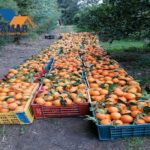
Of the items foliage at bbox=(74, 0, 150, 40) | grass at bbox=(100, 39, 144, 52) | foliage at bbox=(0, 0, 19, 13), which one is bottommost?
grass at bbox=(100, 39, 144, 52)

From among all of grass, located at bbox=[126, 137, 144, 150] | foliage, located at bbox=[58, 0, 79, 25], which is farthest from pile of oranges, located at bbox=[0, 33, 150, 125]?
foliage, located at bbox=[58, 0, 79, 25]

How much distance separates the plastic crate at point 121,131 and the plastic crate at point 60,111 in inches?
28.6

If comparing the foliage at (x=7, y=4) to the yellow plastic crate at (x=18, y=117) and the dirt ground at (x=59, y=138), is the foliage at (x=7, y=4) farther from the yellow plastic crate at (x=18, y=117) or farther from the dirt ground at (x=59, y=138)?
the dirt ground at (x=59, y=138)

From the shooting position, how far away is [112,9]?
7.18 metres

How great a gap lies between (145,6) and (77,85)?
329 cm

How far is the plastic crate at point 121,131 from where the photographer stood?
328cm

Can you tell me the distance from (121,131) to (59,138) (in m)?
0.95

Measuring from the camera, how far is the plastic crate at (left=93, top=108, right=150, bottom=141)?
328 cm

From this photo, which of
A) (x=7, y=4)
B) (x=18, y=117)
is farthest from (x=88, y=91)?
(x=7, y=4)

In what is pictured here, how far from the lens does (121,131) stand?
334 centimetres

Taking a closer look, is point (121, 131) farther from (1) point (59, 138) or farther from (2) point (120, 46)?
(2) point (120, 46)

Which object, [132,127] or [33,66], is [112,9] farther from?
[132,127]

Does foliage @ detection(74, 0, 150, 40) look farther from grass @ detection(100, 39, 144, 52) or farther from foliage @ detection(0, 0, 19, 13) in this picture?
foliage @ detection(0, 0, 19, 13)

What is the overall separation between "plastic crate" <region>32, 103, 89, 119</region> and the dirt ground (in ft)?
0.31
